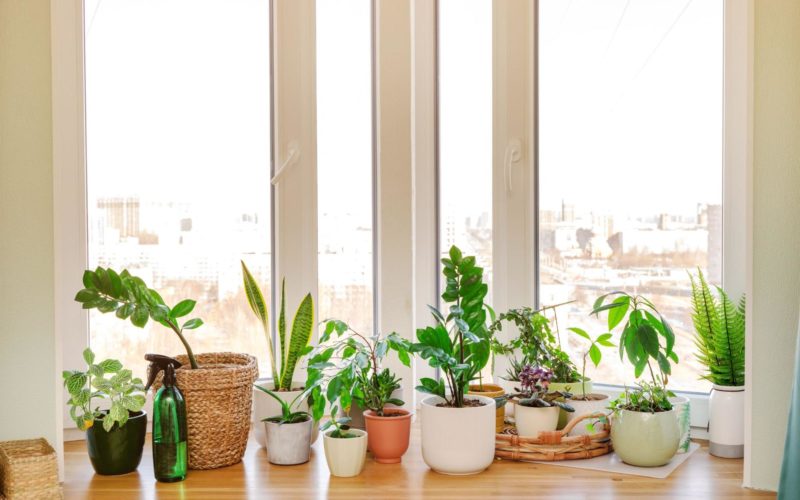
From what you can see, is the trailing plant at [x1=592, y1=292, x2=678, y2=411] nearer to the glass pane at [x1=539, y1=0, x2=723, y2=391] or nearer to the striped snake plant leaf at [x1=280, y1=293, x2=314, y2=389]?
the glass pane at [x1=539, y1=0, x2=723, y2=391]

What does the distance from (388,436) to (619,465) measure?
1.97ft

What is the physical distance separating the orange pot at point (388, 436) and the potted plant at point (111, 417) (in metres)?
0.59

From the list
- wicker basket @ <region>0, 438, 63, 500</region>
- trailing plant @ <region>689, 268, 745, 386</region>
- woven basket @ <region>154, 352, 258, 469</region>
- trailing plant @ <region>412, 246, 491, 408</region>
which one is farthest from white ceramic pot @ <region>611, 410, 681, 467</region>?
wicker basket @ <region>0, 438, 63, 500</region>

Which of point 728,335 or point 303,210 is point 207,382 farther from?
point 728,335

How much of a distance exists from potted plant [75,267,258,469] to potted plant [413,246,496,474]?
0.49 metres

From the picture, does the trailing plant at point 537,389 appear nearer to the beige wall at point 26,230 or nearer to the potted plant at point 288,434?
the potted plant at point 288,434

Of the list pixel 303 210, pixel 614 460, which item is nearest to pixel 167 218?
pixel 303 210

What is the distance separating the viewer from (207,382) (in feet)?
6.48

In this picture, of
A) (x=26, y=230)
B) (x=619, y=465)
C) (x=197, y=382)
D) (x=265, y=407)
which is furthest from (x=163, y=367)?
(x=619, y=465)

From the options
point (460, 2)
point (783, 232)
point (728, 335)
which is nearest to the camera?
point (783, 232)

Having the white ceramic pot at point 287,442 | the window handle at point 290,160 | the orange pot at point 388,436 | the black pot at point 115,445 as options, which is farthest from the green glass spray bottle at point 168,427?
the window handle at point 290,160

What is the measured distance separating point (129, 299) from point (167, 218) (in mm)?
530

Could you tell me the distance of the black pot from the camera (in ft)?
6.48

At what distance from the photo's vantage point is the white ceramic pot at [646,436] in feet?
6.35
